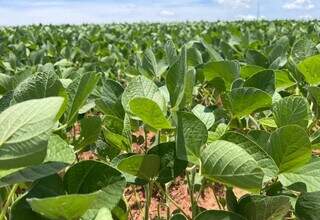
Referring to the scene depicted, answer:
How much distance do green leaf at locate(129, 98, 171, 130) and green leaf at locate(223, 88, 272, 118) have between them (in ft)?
0.78

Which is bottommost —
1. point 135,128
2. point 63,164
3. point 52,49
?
point 52,49


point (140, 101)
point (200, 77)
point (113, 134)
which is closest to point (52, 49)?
point (200, 77)

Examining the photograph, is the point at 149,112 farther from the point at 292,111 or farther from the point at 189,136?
the point at 292,111

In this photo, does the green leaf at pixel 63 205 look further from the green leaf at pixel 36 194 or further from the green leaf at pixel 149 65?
the green leaf at pixel 149 65

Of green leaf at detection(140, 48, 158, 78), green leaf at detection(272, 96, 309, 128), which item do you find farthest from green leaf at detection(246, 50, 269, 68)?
green leaf at detection(272, 96, 309, 128)

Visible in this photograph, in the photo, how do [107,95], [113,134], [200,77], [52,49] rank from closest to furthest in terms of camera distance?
[113,134] < [107,95] < [200,77] < [52,49]

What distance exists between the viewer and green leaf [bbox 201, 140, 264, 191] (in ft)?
2.43

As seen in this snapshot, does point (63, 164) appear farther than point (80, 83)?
No

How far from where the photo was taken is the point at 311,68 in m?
1.27

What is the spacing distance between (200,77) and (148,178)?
0.63m

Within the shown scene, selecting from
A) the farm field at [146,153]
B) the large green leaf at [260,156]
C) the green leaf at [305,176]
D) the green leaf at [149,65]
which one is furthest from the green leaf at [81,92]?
the green leaf at [149,65]

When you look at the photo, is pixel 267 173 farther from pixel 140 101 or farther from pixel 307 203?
pixel 140 101

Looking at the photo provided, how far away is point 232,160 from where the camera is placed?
75 centimetres

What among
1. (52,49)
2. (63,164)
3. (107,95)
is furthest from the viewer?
(52,49)
